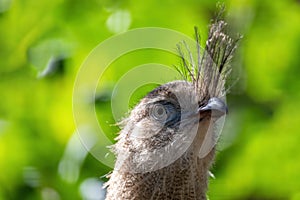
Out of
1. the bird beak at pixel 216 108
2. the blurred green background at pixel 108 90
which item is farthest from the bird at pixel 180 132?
the blurred green background at pixel 108 90

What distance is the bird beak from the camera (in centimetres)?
525

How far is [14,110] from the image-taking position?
18.9 ft

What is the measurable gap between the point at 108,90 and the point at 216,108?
881 millimetres

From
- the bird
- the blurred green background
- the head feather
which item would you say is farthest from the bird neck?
the head feather

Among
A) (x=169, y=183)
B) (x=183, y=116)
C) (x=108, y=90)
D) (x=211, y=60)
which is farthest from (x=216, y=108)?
(x=108, y=90)

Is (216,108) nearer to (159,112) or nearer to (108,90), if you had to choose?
(159,112)


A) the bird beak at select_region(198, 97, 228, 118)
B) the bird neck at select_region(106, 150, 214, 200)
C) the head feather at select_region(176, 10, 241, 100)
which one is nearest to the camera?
the bird beak at select_region(198, 97, 228, 118)

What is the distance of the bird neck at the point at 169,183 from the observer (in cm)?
538

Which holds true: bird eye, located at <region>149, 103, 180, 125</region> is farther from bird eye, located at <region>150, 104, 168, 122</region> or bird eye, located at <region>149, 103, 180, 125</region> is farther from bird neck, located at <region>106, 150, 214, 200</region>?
bird neck, located at <region>106, 150, 214, 200</region>

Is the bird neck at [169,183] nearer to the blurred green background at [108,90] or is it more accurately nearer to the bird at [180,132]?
the bird at [180,132]

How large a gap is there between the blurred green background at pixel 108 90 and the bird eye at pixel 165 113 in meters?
0.25

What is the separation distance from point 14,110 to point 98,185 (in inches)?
26.4

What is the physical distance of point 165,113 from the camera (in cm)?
556

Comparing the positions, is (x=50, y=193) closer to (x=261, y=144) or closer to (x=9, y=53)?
(x=9, y=53)
